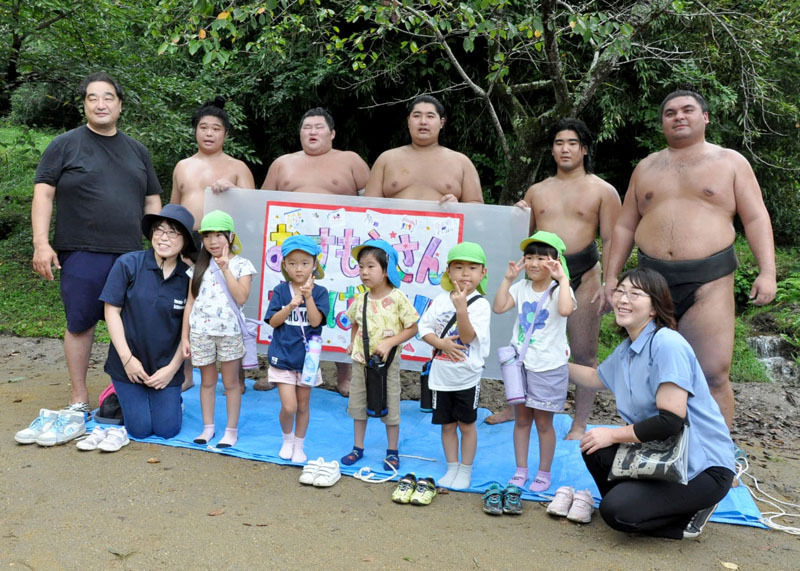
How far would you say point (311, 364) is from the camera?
3666 millimetres

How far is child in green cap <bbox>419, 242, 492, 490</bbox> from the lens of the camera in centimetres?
342

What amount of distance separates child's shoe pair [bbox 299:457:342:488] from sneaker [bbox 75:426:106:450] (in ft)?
3.94

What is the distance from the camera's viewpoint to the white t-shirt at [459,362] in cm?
343

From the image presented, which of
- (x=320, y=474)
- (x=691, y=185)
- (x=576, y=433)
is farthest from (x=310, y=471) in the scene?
(x=691, y=185)

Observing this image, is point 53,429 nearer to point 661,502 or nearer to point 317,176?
point 317,176

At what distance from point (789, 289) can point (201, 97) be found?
24.7ft

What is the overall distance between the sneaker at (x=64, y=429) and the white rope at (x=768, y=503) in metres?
3.68

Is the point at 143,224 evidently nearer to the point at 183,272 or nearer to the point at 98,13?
the point at 183,272

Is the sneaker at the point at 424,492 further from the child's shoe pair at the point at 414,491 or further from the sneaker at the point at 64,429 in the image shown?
the sneaker at the point at 64,429

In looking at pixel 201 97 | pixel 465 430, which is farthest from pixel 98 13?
pixel 465 430

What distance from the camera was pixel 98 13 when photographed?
7285 mm

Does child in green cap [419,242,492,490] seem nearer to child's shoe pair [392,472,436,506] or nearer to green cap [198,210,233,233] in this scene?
child's shoe pair [392,472,436,506]

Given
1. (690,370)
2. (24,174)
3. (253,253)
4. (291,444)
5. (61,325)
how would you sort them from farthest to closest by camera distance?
(24,174) < (61,325) < (253,253) < (291,444) < (690,370)

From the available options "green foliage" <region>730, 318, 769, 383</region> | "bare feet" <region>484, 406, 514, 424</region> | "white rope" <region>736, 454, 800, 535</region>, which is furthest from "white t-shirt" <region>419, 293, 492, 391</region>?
"green foliage" <region>730, 318, 769, 383</region>
